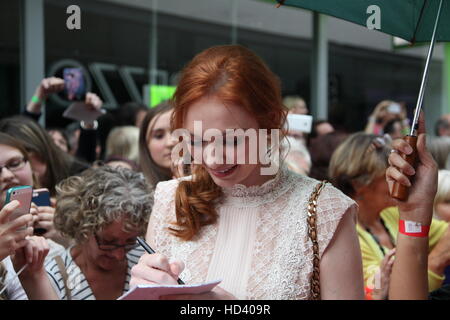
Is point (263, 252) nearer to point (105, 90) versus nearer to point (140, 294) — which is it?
point (140, 294)

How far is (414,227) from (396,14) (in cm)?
76

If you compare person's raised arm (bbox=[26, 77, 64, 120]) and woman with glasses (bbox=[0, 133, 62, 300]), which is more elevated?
person's raised arm (bbox=[26, 77, 64, 120])

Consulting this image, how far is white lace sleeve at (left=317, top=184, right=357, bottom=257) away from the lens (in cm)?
157

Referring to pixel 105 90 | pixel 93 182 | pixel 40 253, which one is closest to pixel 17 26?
pixel 105 90

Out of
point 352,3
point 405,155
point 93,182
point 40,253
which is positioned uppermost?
point 352,3

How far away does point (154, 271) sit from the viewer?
55.1 inches

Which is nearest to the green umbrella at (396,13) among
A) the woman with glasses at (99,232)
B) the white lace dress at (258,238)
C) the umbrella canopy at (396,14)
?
the umbrella canopy at (396,14)

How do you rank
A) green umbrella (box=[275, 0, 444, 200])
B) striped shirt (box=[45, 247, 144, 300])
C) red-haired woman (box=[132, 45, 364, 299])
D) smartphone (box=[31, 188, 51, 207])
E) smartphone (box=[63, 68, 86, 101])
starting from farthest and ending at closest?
1. smartphone (box=[63, 68, 86, 101])
2. smartphone (box=[31, 188, 51, 207])
3. striped shirt (box=[45, 247, 144, 300])
4. green umbrella (box=[275, 0, 444, 200])
5. red-haired woman (box=[132, 45, 364, 299])

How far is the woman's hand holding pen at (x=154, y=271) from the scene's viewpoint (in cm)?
139

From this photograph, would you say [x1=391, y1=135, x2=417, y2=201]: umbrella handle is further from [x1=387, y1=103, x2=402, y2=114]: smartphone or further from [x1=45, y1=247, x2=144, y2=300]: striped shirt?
[x1=387, y1=103, x2=402, y2=114]: smartphone

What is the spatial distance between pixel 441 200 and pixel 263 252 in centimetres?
166

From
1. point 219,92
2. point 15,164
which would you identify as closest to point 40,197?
point 15,164

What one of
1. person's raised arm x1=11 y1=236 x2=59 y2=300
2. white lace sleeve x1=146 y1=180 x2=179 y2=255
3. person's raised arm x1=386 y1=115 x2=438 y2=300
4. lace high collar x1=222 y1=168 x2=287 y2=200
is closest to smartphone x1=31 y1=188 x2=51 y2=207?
person's raised arm x1=11 y1=236 x2=59 y2=300
